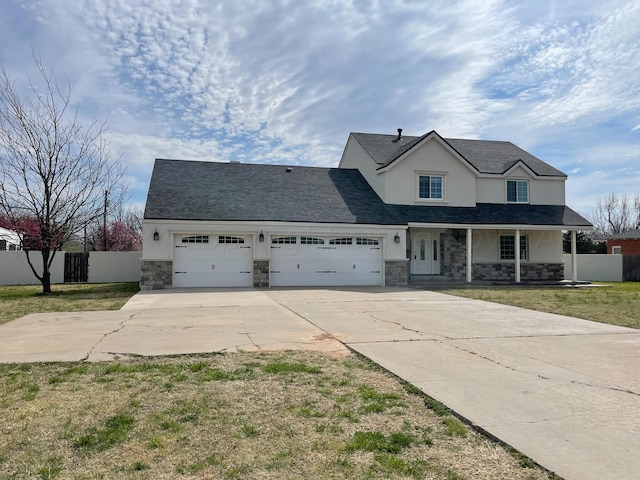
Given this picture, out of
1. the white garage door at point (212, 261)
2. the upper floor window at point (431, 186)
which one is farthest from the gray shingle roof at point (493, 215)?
the white garage door at point (212, 261)

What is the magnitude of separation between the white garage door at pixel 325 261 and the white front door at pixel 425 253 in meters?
2.94

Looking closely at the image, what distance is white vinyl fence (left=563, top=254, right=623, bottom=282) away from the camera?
91.8 ft

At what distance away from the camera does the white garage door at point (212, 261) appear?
1886cm

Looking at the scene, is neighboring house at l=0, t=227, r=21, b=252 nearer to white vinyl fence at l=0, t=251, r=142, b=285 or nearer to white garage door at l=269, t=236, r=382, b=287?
white vinyl fence at l=0, t=251, r=142, b=285

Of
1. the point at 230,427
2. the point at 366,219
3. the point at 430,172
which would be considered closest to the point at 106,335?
the point at 230,427

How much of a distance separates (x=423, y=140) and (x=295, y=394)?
19.7m

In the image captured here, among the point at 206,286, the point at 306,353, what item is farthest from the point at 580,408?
the point at 206,286

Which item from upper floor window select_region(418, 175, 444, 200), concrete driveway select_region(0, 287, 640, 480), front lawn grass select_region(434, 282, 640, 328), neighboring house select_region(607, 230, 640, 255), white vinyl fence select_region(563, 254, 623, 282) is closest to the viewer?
concrete driveway select_region(0, 287, 640, 480)

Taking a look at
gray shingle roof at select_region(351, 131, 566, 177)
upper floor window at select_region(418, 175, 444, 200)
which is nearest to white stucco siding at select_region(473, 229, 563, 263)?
upper floor window at select_region(418, 175, 444, 200)

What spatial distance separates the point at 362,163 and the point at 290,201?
6058 mm

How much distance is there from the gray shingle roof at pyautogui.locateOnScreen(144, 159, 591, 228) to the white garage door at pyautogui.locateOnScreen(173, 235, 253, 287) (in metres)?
1.01

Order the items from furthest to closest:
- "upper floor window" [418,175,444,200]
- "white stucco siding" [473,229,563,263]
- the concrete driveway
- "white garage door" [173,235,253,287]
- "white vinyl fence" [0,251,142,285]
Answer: "white stucco siding" [473,229,563,263] < "upper floor window" [418,175,444,200] < "white vinyl fence" [0,251,142,285] < "white garage door" [173,235,253,287] < the concrete driveway

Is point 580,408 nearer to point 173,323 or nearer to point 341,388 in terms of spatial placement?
point 341,388

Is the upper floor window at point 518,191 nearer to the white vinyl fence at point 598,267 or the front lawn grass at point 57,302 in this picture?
the white vinyl fence at point 598,267
